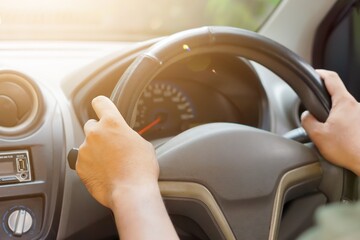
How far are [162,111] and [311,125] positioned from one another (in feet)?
1.45

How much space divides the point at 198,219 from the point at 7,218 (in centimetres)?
36

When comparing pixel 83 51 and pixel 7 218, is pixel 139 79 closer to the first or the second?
pixel 7 218

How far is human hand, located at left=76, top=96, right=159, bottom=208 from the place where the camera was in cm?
79

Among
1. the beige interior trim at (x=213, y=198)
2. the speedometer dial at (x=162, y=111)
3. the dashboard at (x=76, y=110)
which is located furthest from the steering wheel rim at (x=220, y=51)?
the speedometer dial at (x=162, y=111)

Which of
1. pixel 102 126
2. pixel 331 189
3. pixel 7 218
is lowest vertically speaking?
pixel 331 189

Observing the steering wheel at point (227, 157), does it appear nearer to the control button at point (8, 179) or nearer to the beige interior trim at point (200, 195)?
the beige interior trim at point (200, 195)

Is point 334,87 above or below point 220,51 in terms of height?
below

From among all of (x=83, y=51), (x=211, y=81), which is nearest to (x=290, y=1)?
(x=211, y=81)

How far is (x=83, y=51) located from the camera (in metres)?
1.40

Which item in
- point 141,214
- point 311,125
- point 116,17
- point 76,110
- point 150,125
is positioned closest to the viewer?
point 141,214

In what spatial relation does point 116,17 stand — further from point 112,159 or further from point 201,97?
point 112,159

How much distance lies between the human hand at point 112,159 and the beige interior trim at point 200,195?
0.06 meters

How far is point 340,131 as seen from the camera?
0.97m

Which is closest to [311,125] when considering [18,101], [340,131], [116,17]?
[340,131]
